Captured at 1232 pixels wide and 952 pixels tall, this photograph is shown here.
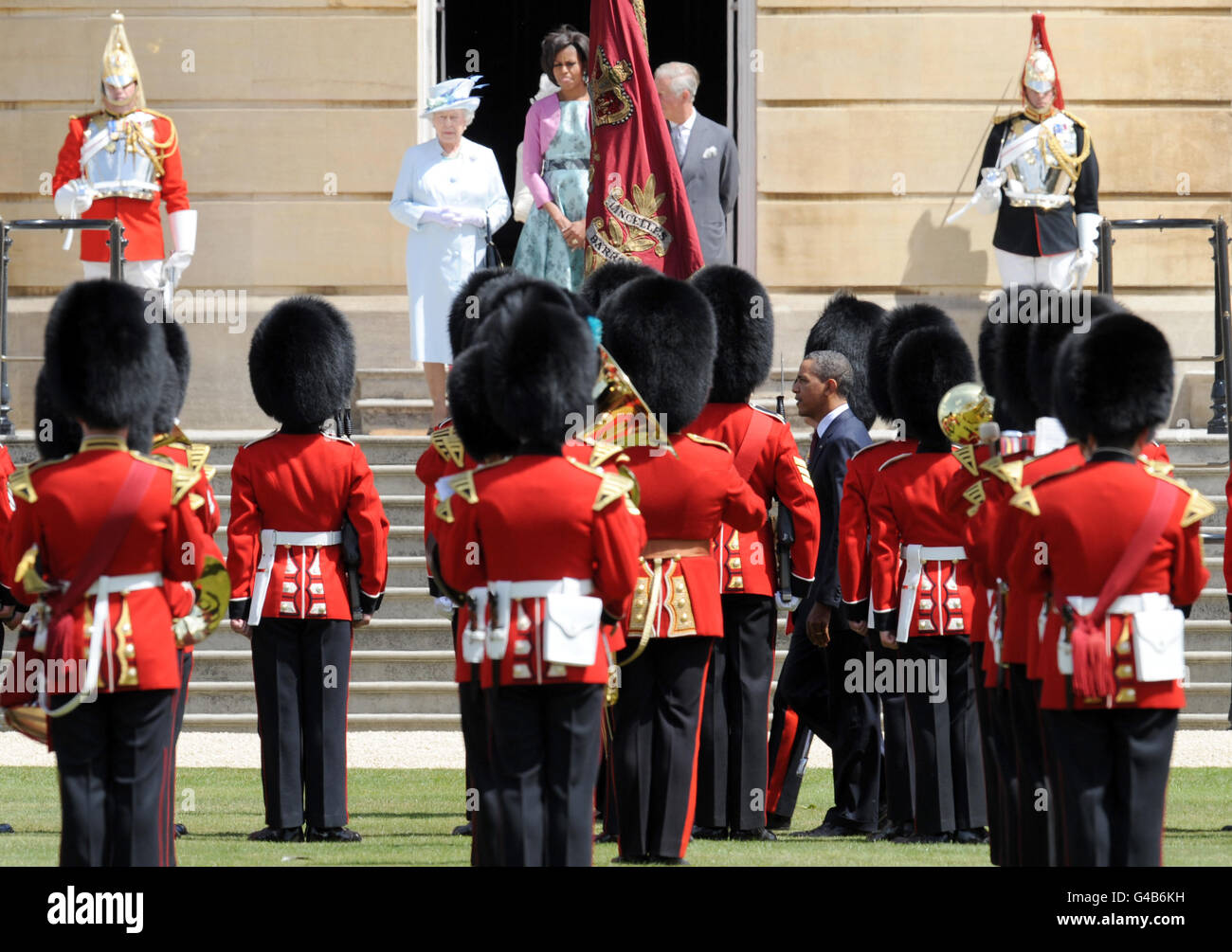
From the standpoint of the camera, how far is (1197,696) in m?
10.7

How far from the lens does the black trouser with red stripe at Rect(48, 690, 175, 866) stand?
5789 mm

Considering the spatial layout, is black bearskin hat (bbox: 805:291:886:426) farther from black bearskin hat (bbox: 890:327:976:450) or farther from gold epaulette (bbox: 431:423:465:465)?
gold epaulette (bbox: 431:423:465:465)

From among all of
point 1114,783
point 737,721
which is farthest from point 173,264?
point 1114,783

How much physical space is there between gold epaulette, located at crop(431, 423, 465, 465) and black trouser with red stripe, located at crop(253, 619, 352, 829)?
3.03ft

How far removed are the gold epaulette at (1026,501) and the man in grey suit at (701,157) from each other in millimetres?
5871

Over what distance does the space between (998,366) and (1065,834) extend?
6.25ft

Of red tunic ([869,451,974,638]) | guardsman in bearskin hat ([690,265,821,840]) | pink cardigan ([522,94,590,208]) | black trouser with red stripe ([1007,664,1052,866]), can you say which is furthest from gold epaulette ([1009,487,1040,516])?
pink cardigan ([522,94,590,208])

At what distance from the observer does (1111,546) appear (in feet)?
18.1

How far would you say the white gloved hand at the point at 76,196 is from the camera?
39.9 feet

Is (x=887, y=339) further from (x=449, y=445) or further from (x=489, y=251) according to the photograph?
(x=489, y=251)

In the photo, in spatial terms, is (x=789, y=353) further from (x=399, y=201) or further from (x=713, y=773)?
(x=713, y=773)

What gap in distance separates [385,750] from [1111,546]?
5194mm

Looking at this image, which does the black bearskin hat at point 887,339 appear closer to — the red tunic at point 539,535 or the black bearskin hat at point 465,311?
the black bearskin hat at point 465,311

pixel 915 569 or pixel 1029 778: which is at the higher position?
pixel 915 569
